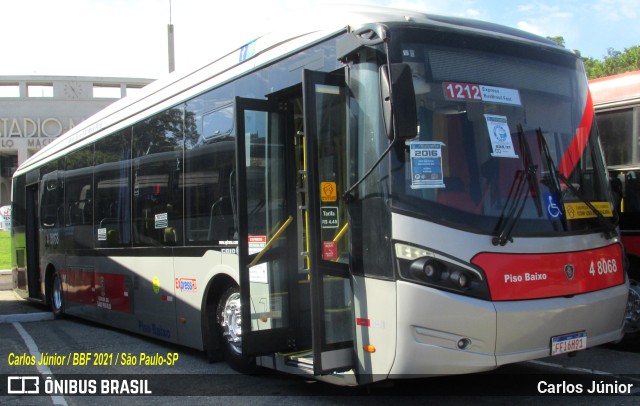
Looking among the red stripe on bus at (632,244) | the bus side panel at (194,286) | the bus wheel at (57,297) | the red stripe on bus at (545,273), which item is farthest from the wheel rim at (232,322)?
the bus wheel at (57,297)

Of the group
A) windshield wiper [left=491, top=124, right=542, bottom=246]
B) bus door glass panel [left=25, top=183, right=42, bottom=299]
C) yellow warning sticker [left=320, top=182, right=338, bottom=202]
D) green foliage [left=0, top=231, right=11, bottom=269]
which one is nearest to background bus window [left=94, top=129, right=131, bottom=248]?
bus door glass panel [left=25, top=183, right=42, bottom=299]

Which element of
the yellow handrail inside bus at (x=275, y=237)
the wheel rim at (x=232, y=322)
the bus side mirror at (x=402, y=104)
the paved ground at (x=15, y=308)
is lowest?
the paved ground at (x=15, y=308)

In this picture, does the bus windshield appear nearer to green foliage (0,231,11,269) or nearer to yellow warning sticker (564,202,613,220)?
yellow warning sticker (564,202,613,220)

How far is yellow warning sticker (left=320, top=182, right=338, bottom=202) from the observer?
16.3 ft

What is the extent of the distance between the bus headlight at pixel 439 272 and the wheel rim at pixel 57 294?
9225 millimetres

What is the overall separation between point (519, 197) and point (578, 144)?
3.21ft

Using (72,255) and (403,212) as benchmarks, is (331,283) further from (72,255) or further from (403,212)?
(72,255)

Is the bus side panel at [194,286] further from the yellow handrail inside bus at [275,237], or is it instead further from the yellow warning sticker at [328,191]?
the yellow warning sticker at [328,191]

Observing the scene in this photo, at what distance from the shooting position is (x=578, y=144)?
5.28 m

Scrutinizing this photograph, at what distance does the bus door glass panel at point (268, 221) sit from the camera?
5.50 metres

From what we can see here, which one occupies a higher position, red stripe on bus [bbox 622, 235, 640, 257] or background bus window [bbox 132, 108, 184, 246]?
background bus window [bbox 132, 108, 184, 246]

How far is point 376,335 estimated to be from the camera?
15.0 feet

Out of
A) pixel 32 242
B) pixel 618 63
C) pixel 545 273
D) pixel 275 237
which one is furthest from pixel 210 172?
pixel 618 63

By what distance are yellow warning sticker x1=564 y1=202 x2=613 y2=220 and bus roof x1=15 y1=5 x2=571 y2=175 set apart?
4.61 ft
